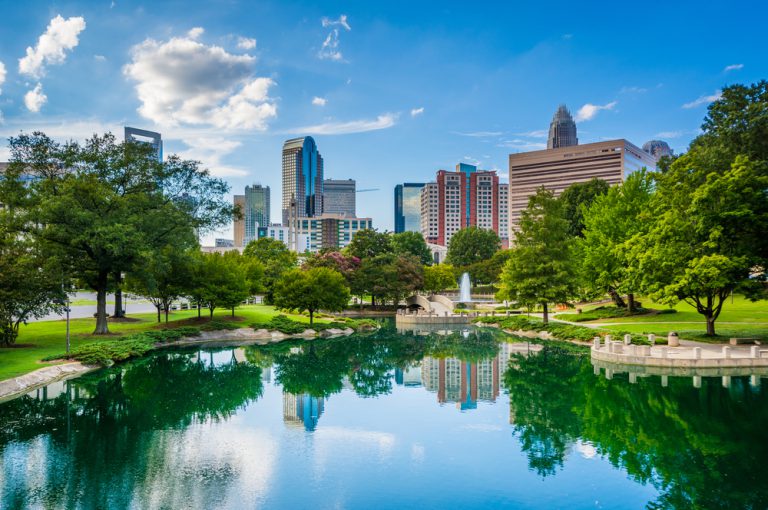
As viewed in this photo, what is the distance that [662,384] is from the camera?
83.8 feet

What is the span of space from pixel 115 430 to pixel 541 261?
129ft

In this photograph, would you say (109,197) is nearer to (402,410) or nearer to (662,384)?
(402,410)

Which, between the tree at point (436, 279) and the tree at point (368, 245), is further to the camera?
the tree at point (368, 245)

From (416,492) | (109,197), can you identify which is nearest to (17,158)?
(109,197)

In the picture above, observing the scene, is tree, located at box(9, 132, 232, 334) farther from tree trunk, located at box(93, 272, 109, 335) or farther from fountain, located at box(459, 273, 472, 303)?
fountain, located at box(459, 273, 472, 303)

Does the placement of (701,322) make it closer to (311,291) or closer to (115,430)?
(311,291)

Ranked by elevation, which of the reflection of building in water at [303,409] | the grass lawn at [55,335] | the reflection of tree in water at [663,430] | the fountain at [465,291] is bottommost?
the reflection of building in water at [303,409]

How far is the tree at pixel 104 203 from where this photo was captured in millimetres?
35125

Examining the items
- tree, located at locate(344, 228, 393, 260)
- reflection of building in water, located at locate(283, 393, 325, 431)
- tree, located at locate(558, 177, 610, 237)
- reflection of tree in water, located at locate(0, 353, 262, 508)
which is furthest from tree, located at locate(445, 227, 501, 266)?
reflection of building in water, located at locate(283, 393, 325, 431)

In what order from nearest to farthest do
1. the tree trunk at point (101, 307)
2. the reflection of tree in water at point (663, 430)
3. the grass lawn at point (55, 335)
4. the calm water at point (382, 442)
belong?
the calm water at point (382, 442)
the reflection of tree in water at point (663, 430)
the grass lawn at point (55, 335)
the tree trunk at point (101, 307)

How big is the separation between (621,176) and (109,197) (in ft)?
533

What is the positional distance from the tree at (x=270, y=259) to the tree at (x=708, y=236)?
46.2 m

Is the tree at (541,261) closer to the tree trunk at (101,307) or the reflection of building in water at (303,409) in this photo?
the reflection of building in water at (303,409)

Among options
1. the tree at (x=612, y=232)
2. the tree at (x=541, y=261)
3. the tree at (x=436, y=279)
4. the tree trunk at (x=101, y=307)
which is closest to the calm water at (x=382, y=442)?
the tree trunk at (x=101, y=307)
